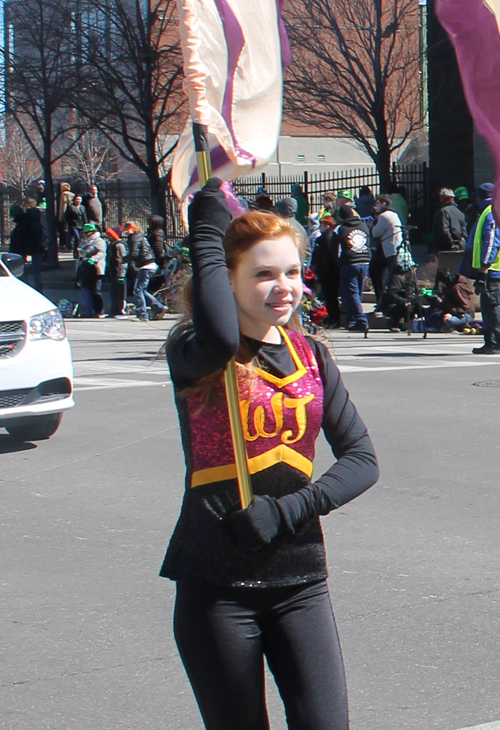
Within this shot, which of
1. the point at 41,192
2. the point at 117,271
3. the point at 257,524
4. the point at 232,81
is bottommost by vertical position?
the point at 117,271

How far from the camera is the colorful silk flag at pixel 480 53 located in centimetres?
269

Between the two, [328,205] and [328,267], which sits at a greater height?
[328,205]

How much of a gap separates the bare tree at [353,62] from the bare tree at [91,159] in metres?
39.8

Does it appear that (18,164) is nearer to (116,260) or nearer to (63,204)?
(63,204)

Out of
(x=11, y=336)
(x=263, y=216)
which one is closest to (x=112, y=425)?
(x=11, y=336)

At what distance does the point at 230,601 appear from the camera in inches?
104

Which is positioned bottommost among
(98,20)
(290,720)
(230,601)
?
(290,720)

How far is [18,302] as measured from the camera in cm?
890

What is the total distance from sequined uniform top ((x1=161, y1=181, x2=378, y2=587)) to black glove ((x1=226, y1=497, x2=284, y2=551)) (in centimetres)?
4

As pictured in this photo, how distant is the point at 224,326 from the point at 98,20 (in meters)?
27.7

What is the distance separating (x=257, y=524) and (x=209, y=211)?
0.73 metres

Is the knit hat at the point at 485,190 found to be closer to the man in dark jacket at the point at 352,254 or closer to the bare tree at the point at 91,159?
the man in dark jacket at the point at 352,254

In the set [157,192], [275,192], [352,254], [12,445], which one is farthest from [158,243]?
[275,192]

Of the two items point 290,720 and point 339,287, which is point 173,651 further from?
point 339,287
